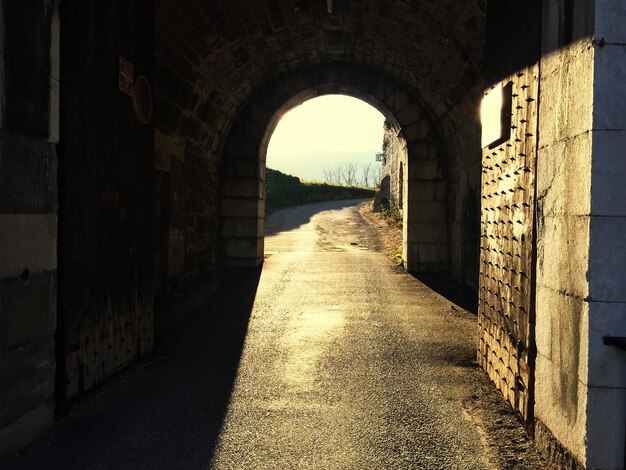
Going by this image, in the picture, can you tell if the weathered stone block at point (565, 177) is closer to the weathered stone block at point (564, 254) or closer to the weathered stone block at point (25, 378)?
the weathered stone block at point (564, 254)

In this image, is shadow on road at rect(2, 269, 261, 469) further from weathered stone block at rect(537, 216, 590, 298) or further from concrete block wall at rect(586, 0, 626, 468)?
weathered stone block at rect(537, 216, 590, 298)

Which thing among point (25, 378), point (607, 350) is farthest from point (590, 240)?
point (25, 378)

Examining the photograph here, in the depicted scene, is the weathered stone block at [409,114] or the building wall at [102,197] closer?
the building wall at [102,197]

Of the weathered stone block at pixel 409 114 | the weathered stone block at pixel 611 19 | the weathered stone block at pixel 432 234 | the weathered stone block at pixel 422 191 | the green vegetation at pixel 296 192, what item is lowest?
the weathered stone block at pixel 432 234

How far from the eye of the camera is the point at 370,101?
11.4 m

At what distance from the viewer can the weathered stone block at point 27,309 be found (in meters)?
2.88

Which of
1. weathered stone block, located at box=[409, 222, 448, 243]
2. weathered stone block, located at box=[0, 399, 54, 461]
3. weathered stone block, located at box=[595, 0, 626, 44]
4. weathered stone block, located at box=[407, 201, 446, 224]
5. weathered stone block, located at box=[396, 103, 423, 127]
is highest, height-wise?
weathered stone block, located at box=[396, 103, 423, 127]

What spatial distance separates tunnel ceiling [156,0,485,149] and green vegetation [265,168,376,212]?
17.1 metres

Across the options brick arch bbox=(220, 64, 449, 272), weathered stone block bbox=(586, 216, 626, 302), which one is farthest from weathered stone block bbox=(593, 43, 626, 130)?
brick arch bbox=(220, 64, 449, 272)

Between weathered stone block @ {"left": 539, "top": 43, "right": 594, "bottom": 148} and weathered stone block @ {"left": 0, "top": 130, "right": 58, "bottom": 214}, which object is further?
weathered stone block @ {"left": 0, "top": 130, "right": 58, "bottom": 214}

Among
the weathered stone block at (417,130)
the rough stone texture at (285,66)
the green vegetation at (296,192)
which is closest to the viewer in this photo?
the rough stone texture at (285,66)

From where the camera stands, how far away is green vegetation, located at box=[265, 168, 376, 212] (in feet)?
93.7

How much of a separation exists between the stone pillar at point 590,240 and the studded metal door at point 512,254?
0.51 m

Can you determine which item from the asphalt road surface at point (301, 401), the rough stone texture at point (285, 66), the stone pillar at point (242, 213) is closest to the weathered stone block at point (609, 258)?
the asphalt road surface at point (301, 401)
